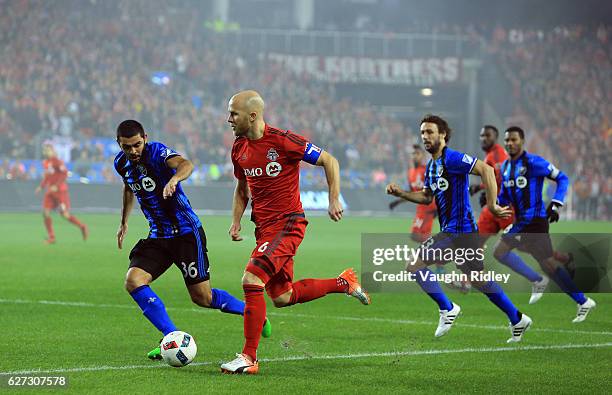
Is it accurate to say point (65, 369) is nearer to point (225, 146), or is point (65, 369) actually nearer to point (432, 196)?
point (432, 196)

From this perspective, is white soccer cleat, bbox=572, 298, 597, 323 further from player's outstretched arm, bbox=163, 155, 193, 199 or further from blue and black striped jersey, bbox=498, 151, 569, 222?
player's outstretched arm, bbox=163, 155, 193, 199

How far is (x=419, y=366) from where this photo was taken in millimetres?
8023

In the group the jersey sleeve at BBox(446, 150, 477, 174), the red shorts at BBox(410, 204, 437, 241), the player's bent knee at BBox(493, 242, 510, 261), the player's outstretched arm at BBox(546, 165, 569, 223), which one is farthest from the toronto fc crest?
the red shorts at BBox(410, 204, 437, 241)

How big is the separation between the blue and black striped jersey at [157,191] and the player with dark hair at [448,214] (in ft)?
7.12

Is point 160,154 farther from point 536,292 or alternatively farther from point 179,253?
point 536,292

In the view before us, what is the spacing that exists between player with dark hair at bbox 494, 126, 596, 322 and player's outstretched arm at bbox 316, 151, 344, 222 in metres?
4.26

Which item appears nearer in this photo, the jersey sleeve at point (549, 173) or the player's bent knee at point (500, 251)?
the player's bent knee at point (500, 251)

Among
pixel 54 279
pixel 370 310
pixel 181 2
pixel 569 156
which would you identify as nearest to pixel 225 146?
pixel 181 2

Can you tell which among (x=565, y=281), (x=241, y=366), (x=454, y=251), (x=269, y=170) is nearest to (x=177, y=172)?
(x=269, y=170)

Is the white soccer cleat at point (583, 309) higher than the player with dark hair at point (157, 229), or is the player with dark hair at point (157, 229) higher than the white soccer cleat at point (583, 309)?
the player with dark hair at point (157, 229)

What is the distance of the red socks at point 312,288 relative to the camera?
27.3 feet

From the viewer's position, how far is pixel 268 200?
807cm

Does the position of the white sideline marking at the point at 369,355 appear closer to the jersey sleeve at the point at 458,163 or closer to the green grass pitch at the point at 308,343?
the green grass pitch at the point at 308,343

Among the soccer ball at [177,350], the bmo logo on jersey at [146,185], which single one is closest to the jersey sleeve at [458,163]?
the bmo logo on jersey at [146,185]
